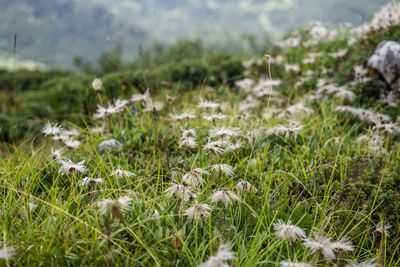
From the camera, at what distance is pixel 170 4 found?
449ft

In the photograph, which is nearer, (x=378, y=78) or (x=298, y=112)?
(x=298, y=112)

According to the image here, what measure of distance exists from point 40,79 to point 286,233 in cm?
1183

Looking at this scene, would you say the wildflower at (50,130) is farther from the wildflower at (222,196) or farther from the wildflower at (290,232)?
the wildflower at (290,232)

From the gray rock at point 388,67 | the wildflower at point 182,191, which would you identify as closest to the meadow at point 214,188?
the wildflower at point 182,191

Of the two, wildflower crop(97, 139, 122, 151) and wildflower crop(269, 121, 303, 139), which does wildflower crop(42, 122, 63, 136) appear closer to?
wildflower crop(97, 139, 122, 151)

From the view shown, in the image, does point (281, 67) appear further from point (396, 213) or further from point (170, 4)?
point (170, 4)

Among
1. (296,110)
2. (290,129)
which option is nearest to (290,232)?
(290,129)

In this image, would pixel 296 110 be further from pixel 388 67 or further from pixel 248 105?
pixel 388 67

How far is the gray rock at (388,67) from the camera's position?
3.89m

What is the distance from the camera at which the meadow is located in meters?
1.55

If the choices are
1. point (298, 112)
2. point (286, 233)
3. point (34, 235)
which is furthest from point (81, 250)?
point (298, 112)

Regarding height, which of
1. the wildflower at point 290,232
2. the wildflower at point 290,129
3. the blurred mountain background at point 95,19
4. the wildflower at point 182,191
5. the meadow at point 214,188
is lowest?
the blurred mountain background at point 95,19

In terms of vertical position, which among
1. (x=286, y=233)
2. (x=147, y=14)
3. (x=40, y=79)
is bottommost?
(x=147, y=14)

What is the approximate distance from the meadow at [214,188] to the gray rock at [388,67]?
12 centimetres
